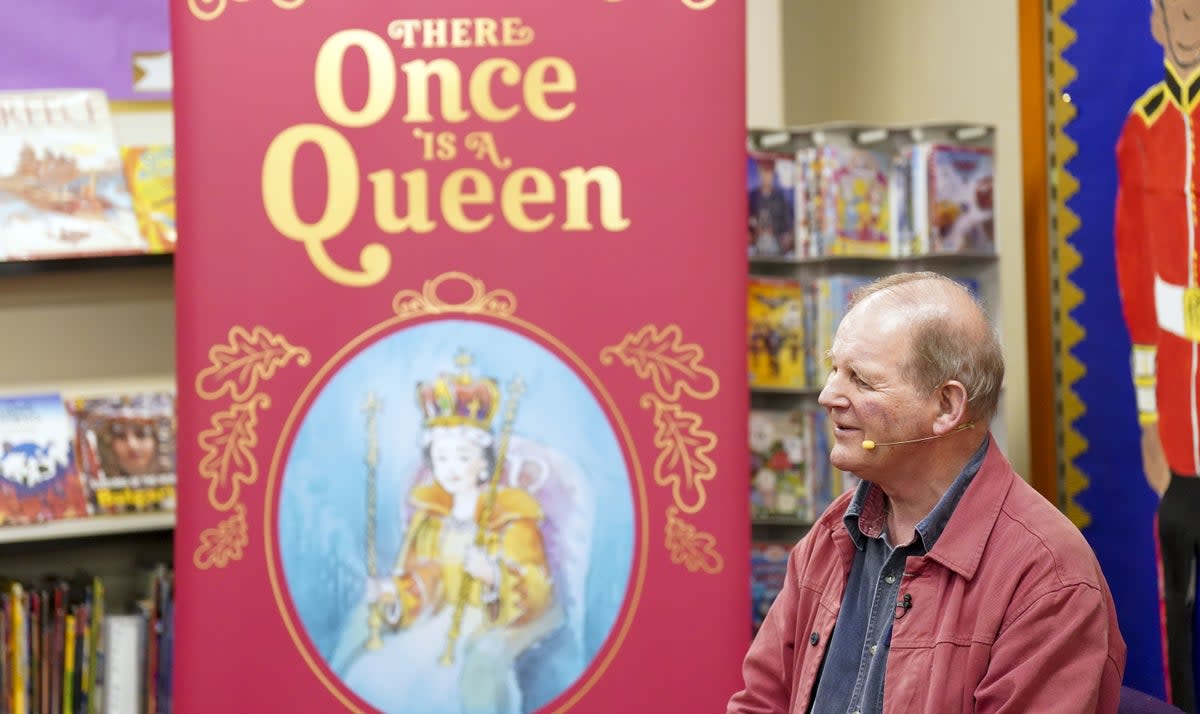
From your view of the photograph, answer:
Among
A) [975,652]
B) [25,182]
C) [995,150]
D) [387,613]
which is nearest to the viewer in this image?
[975,652]

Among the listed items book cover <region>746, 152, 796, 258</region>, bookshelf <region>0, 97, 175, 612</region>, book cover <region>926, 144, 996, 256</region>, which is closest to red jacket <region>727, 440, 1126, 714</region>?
bookshelf <region>0, 97, 175, 612</region>

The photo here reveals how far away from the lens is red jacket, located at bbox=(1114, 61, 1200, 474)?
8.09ft

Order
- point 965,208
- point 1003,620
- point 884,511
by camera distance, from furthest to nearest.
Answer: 1. point 965,208
2. point 884,511
3. point 1003,620

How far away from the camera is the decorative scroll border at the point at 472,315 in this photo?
2.46 meters

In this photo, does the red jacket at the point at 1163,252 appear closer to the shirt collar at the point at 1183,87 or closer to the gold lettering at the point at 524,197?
the shirt collar at the point at 1183,87

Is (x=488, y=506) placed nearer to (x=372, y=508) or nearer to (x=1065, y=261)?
(x=372, y=508)

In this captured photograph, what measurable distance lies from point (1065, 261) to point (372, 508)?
1795 mm

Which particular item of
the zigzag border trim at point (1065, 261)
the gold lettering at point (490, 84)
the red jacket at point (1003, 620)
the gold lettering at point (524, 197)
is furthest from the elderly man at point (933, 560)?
the zigzag border trim at point (1065, 261)

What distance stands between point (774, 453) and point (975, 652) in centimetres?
249

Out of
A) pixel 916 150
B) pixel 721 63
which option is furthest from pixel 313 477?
pixel 916 150

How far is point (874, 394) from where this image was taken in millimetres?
1631

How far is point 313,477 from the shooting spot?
97.0 inches

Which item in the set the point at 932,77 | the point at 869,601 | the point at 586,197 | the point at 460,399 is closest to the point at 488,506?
the point at 460,399

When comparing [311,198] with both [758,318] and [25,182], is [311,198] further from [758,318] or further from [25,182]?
[758,318]
